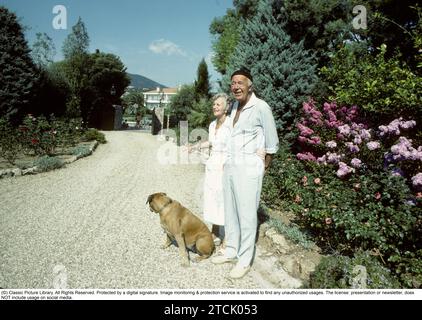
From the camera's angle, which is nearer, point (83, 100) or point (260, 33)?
point (260, 33)

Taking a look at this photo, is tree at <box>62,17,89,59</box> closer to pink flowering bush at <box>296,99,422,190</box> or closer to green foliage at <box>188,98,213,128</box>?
green foliage at <box>188,98,213,128</box>

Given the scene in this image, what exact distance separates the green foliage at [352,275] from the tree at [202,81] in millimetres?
23942

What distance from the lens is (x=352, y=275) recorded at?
2877 millimetres

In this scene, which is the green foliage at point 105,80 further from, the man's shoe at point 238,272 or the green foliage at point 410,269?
the green foliage at point 410,269

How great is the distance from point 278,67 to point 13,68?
13.3 meters

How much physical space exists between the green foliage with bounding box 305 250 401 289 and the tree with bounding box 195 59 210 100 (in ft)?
78.6

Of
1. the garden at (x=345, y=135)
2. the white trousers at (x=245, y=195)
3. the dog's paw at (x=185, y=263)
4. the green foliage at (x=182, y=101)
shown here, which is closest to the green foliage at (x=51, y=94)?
the green foliage at (x=182, y=101)

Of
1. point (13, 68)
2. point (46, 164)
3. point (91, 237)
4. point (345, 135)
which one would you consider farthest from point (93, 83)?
point (345, 135)

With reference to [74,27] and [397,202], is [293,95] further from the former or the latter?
[74,27]

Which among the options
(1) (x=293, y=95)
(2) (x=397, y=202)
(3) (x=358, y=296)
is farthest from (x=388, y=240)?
(1) (x=293, y=95)

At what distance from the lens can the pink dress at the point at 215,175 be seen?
406 centimetres

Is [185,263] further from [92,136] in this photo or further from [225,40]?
[225,40]

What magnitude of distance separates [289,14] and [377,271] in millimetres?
7602

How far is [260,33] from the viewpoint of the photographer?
28.5 feet
